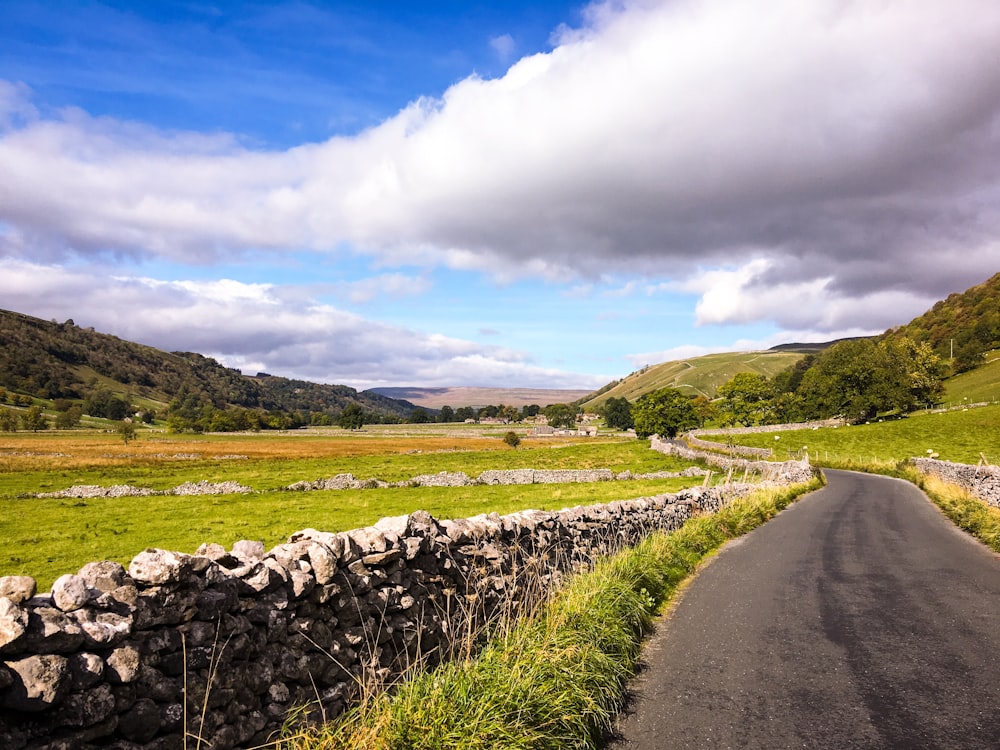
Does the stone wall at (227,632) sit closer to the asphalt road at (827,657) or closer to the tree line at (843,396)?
the asphalt road at (827,657)

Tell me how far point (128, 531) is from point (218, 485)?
1859 cm

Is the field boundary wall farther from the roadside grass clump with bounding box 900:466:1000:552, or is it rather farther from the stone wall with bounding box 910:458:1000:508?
the stone wall with bounding box 910:458:1000:508

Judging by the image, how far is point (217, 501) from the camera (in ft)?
119

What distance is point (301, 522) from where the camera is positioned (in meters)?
26.7

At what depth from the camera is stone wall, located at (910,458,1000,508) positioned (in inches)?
1033

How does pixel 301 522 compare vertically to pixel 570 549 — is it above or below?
below

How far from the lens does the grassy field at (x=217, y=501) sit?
21828mm

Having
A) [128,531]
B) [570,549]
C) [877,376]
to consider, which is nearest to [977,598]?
[570,549]

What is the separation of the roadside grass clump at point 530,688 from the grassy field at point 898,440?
182 feet

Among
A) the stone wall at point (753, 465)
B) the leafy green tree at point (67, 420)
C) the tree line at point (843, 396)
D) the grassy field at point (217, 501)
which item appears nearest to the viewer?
the grassy field at point (217, 501)

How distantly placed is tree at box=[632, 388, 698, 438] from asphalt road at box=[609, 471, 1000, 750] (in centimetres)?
8931

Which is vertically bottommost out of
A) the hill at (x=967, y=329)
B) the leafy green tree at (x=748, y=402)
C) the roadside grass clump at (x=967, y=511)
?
the roadside grass clump at (x=967, y=511)

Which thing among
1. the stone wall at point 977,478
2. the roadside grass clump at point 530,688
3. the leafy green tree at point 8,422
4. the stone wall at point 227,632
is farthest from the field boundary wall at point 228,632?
the leafy green tree at point 8,422

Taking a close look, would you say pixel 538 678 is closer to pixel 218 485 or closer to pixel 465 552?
pixel 465 552
